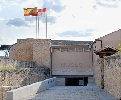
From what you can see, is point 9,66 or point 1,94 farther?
point 9,66

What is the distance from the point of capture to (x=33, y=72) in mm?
27641

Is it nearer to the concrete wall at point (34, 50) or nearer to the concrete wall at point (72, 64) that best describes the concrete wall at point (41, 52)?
the concrete wall at point (34, 50)

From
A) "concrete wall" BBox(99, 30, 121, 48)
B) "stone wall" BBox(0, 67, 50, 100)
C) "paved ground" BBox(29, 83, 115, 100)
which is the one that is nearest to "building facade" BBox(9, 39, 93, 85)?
"stone wall" BBox(0, 67, 50, 100)

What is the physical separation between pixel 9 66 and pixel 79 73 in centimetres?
906

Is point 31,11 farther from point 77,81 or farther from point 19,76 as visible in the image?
point 19,76

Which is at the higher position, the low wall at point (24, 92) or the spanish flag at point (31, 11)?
the spanish flag at point (31, 11)

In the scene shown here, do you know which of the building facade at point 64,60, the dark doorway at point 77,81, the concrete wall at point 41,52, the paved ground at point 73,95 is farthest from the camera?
the dark doorway at point 77,81

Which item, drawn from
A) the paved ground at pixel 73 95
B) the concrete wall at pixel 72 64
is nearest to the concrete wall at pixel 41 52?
the concrete wall at pixel 72 64

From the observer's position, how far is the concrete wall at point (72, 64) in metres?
31.5

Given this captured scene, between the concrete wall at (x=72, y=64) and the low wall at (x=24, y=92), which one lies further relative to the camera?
the concrete wall at (x=72, y=64)

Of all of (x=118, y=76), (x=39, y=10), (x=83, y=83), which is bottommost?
(x=83, y=83)

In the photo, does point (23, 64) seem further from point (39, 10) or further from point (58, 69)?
point (39, 10)

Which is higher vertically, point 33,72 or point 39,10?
point 39,10

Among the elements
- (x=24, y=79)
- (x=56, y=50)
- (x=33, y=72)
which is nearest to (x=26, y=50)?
(x=56, y=50)
